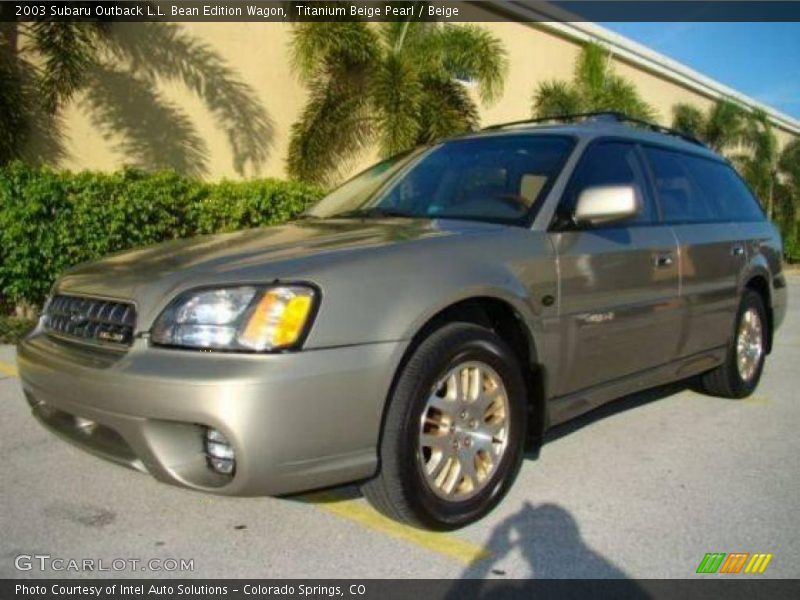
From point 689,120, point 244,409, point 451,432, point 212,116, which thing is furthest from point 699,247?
point 689,120

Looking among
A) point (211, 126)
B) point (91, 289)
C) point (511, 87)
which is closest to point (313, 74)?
point (211, 126)

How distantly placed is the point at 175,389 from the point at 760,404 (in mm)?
4146

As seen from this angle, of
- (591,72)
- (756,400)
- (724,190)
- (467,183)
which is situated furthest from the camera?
(591,72)

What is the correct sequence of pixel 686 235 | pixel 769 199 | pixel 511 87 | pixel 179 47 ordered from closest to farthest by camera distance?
pixel 686 235
pixel 179 47
pixel 511 87
pixel 769 199

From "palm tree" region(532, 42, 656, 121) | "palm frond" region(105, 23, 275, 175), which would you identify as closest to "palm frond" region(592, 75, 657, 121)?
"palm tree" region(532, 42, 656, 121)

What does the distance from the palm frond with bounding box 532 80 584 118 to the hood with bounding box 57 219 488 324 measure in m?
14.5

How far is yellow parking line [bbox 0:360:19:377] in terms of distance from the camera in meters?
5.52

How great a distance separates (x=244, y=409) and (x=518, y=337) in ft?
4.43

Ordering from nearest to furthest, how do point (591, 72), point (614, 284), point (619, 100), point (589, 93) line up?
1. point (614, 284)
2. point (589, 93)
3. point (619, 100)
4. point (591, 72)

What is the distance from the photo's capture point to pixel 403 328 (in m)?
2.79

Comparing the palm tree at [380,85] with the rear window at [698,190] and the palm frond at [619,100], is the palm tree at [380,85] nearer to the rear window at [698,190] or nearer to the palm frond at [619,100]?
the palm frond at [619,100]

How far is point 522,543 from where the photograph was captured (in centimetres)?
299

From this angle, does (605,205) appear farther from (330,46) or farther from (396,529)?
(330,46)

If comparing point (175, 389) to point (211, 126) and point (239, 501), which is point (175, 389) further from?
point (211, 126)
